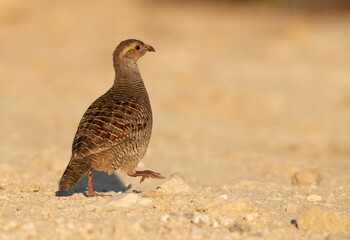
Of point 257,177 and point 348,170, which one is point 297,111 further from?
point 257,177

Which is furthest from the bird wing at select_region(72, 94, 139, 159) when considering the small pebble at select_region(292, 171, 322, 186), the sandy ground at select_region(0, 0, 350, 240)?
the small pebble at select_region(292, 171, 322, 186)

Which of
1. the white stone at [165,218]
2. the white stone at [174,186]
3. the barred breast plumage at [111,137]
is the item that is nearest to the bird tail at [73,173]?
the barred breast plumage at [111,137]

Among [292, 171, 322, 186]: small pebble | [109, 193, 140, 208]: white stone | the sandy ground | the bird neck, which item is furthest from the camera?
[292, 171, 322, 186]: small pebble

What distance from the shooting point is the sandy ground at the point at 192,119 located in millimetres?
5469

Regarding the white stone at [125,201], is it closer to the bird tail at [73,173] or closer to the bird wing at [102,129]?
the bird tail at [73,173]

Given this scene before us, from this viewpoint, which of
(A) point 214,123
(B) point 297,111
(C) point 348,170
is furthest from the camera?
(B) point 297,111

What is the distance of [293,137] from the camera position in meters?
13.1

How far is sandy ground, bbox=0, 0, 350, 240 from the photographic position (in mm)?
5469

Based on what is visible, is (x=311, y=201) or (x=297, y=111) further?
(x=297, y=111)

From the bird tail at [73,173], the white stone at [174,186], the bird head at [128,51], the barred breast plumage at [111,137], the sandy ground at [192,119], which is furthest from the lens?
the bird head at [128,51]

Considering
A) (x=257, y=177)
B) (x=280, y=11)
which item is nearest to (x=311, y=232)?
(x=257, y=177)

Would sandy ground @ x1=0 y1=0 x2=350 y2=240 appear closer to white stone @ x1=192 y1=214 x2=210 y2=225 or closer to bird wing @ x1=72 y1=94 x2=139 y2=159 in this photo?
white stone @ x1=192 y1=214 x2=210 y2=225

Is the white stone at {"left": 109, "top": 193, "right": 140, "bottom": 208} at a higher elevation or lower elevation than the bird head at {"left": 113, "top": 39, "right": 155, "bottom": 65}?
lower

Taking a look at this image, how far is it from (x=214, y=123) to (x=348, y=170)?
4.50 metres
